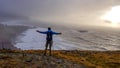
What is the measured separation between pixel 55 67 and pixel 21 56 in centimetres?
374

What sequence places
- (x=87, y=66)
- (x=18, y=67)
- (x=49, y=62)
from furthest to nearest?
(x=87, y=66)
(x=49, y=62)
(x=18, y=67)

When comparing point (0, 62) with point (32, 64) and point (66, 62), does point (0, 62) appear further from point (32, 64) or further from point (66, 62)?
point (66, 62)

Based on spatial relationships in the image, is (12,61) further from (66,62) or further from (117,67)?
(117,67)

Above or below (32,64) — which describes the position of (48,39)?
above

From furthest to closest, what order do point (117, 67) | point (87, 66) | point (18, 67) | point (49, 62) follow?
point (117, 67)
point (87, 66)
point (49, 62)
point (18, 67)

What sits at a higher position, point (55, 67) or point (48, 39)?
point (48, 39)

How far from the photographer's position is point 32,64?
19859 mm

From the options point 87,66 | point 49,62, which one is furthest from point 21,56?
point 87,66

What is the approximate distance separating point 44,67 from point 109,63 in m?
10.2

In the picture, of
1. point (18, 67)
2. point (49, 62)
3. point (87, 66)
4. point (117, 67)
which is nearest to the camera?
point (18, 67)

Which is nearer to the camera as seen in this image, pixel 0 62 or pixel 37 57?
pixel 0 62

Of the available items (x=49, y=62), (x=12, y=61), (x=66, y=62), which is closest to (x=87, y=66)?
(x=66, y=62)

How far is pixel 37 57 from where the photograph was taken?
71.9ft

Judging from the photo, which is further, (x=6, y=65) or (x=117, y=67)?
(x=117, y=67)
